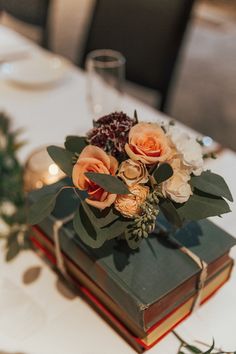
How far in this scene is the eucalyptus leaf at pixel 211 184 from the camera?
2.03 feet

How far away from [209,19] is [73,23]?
5.00ft

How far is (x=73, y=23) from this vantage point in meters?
4.20

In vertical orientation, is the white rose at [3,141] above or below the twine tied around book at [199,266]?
below

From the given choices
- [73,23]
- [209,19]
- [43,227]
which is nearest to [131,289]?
[43,227]

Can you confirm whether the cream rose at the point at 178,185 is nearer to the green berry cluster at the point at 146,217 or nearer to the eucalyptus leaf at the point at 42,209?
the green berry cluster at the point at 146,217

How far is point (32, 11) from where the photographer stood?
2.22m

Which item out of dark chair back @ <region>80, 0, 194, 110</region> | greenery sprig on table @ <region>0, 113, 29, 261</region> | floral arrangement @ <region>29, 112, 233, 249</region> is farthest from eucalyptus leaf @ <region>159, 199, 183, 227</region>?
dark chair back @ <region>80, 0, 194, 110</region>

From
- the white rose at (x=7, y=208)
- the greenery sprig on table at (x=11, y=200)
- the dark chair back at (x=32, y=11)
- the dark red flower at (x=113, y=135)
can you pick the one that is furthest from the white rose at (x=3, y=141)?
the dark chair back at (x=32, y=11)

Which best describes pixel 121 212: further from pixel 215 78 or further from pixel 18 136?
pixel 215 78

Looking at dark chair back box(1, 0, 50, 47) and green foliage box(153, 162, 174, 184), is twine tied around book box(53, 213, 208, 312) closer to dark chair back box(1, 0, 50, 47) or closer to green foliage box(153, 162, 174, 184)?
Result: green foliage box(153, 162, 174, 184)

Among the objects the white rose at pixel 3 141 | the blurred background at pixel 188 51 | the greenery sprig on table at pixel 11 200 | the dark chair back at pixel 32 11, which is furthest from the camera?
the dark chair back at pixel 32 11

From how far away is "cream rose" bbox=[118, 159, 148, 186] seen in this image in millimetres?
592

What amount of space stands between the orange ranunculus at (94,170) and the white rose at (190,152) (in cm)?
9

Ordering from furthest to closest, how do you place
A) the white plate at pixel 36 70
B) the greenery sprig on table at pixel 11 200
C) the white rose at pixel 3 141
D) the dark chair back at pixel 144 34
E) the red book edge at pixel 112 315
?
1. the dark chair back at pixel 144 34
2. the white plate at pixel 36 70
3. the white rose at pixel 3 141
4. the greenery sprig on table at pixel 11 200
5. the red book edge at pixel 112 315
